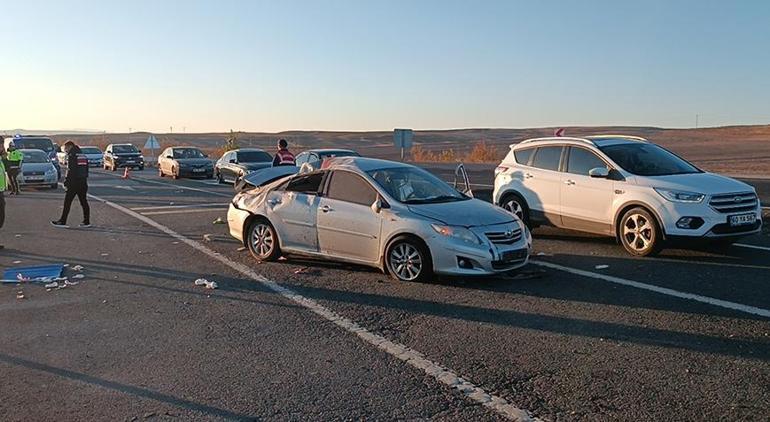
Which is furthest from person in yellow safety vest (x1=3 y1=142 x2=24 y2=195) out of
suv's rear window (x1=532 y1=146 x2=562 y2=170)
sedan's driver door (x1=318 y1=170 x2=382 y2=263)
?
suv's rear window (x1=532 y1=146 x2=562 y2=170)

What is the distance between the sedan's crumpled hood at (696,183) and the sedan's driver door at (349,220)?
4114 mm

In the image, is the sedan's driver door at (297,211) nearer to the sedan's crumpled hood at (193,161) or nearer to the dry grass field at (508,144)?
the sedan's crumpled hood at (193,161)

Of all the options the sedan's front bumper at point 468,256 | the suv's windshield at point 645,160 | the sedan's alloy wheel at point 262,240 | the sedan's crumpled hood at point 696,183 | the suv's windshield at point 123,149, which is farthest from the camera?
the suv's windshield at point 123,149

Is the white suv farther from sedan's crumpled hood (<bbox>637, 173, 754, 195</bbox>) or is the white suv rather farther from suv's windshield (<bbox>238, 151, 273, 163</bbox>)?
suv's windshield (<bbox>238, 151, 273, 163</bbox>)

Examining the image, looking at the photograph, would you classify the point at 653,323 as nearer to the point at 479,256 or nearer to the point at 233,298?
the point at 479,256

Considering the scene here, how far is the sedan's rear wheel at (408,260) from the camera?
8.49 m

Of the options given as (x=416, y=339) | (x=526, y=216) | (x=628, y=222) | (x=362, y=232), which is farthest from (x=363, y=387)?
(x=526, y=216)

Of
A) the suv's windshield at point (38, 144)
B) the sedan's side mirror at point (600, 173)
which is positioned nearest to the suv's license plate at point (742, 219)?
the sedan's side mirror at point (600, 173)

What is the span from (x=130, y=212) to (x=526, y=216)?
33.8ft

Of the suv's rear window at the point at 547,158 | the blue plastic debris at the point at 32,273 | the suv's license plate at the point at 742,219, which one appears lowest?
the blue plastic debris at the point at 32,273

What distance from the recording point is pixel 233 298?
317 inches

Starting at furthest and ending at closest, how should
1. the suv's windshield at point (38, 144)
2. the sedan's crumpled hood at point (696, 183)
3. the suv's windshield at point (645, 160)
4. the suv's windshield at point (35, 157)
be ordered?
the suv's windshield at point (38, 144), the suv's windshield at point (35, 157), the suv's windshield at point (645, 160), the sedan's crumpled hood at point (696, 183)

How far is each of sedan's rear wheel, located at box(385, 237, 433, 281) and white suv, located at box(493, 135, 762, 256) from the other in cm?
359

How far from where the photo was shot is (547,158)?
1211 centimetres
